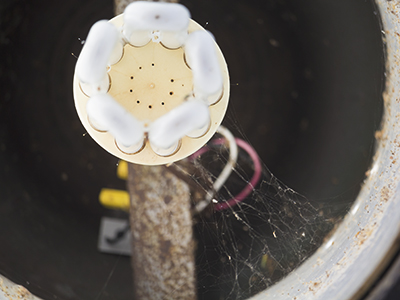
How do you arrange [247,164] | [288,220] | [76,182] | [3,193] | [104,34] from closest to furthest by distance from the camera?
[104,34] → [288,220] → [3,193] → [247,164] → [76,182]

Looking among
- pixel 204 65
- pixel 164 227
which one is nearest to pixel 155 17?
pixel 204 65

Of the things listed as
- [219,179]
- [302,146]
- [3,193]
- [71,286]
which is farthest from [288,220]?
[3,193]

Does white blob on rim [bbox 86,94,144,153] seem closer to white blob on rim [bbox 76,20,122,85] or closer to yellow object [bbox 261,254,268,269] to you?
white blob on rim [bbox 76,20,122,85]

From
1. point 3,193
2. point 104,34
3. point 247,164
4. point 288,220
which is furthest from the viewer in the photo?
point 247,164

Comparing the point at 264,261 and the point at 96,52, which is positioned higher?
the point at 96,52

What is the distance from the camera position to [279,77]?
1079 mm

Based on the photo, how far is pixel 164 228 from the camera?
28.2 inches

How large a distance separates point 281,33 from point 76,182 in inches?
28.8

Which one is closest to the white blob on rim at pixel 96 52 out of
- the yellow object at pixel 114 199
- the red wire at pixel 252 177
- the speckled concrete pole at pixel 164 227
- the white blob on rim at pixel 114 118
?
the white blob on rim at pixel 114 118

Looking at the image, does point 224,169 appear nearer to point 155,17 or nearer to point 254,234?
point 254,234

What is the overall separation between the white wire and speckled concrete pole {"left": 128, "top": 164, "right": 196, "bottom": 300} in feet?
0.34

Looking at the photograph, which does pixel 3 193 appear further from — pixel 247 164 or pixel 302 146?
pixel 302 146

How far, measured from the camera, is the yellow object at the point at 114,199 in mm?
1059

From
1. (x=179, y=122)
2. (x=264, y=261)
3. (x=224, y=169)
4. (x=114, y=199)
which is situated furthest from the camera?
(x=114, y=199)
